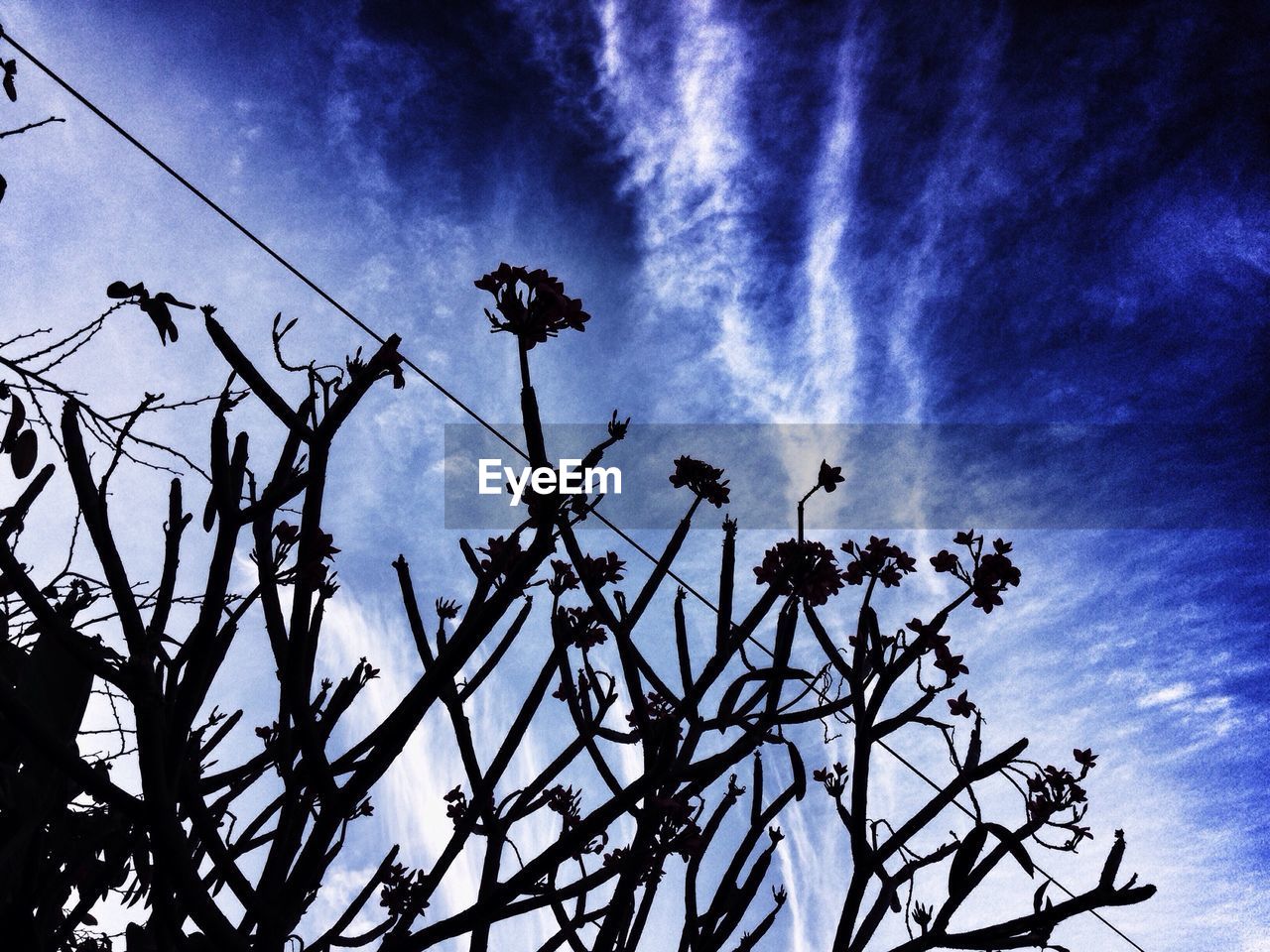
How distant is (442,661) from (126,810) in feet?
2.34

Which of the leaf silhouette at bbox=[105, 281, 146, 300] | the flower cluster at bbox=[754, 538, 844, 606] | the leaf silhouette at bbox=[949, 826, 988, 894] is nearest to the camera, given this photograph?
the leaf silhouette at bbox=[105, 281, 146, 300]

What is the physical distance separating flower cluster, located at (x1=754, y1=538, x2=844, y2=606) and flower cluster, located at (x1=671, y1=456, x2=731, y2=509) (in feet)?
1.05

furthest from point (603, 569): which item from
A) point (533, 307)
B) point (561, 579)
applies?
point (533, 307)

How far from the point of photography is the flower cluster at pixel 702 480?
303cm

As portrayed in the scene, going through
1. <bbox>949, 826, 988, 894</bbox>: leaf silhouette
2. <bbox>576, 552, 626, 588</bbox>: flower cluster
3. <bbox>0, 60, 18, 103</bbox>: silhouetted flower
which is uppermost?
<bbox>0, 60, 18, 103</bbox>: silhouetted flower

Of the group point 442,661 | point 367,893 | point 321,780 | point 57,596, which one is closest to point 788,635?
point 442,661

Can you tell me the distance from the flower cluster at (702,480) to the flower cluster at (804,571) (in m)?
0.32

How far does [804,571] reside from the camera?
2.92 meters

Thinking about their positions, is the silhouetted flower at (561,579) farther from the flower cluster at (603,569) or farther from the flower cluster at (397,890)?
the flower cluster at (397,890)

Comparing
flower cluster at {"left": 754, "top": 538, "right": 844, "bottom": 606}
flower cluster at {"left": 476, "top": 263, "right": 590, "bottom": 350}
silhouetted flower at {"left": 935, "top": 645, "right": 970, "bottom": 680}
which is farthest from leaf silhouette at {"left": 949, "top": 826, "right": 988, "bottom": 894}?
flower cluster at {"left": 476, "top": 263, "right": 590, "bottom": 350}

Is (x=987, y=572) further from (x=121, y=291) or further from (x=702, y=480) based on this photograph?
(x=121, y=291)

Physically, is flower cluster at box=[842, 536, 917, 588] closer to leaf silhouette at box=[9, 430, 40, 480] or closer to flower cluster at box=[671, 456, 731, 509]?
flower cluster at box=[671, 456, 731, 509]

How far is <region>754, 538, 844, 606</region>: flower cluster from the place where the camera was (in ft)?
9.48

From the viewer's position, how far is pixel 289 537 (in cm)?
215
